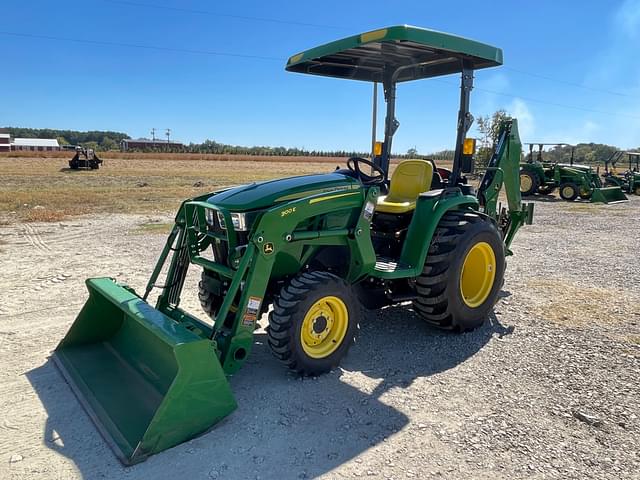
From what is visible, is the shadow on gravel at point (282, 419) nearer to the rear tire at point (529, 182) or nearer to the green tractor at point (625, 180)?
the rear tire at point (529, 182)

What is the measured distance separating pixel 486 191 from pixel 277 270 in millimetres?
3103

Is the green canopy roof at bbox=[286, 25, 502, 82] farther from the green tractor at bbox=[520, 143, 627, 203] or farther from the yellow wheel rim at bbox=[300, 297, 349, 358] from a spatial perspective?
the green tractor at bbox=[520, 143, 627, 203]

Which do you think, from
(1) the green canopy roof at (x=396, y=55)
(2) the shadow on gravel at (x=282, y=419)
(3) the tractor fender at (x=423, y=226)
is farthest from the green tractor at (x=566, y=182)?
(2) the shadow on gravel at (x=282, y=419)

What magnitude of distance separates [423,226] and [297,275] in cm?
132

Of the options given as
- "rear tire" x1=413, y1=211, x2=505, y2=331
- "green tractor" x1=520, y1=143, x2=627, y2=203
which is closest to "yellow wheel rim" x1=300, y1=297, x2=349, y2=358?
"rear tire" x1=413, y1=211, x2=505, y2=331

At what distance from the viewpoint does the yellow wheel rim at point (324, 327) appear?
12.7ft

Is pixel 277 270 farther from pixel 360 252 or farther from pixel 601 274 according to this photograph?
pixel 601 274

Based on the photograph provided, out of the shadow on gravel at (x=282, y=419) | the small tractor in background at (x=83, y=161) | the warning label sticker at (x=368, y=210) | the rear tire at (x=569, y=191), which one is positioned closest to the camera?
the shadow on gravel at (x=282, y=419)

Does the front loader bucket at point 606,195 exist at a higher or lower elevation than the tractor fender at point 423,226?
lower

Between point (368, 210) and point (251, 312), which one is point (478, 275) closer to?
point (368, 210)

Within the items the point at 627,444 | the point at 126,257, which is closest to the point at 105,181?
the point at 126,257

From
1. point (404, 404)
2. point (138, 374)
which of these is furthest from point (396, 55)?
point (138, 374)

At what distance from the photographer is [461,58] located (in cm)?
495

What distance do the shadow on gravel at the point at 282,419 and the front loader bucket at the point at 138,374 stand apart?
0.09m
